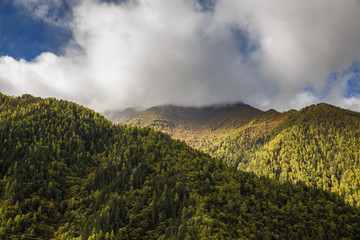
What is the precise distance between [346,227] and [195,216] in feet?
377

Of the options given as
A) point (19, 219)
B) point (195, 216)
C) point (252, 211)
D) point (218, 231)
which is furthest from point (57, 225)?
point (252, 211)

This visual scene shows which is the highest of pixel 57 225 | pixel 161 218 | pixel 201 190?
pixel 201 190

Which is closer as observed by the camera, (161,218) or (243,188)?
(161,218)

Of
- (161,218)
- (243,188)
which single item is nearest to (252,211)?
(243,188)

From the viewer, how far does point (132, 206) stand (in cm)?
17438

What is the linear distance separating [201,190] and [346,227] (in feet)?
362

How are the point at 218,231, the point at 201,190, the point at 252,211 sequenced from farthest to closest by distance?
the point at 201,190 < the point at 252,211 < the point at 218,231

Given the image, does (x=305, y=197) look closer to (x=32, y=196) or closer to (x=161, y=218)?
(x=161, y=218)

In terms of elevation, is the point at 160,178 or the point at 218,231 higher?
the point at 160,178

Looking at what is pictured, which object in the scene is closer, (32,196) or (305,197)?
(32,196)

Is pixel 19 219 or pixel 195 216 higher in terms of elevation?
pixel 195 216

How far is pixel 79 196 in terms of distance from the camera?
618ft

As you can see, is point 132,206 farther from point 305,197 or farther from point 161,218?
point 305,197

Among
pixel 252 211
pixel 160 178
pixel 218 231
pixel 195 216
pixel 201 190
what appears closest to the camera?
pixel 218 231
